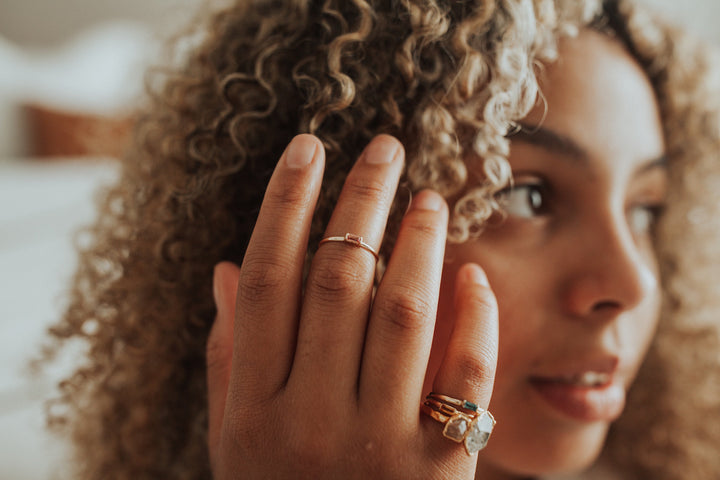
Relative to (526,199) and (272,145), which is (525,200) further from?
(272,145)

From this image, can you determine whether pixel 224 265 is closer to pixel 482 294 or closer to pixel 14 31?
pixel 482 294

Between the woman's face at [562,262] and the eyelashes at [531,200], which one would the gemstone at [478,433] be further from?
the eyelashes at [531,200]

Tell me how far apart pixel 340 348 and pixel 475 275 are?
152mm

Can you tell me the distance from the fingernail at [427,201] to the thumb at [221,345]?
0.18 meters

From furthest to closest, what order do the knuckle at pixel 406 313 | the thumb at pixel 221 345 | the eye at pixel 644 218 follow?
1. the eye at pixel 644 218
2. the thumb at pixel 221 345
3. the knuckle at pixel 406 313

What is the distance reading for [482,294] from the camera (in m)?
0.51

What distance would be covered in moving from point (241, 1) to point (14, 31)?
3605 mm

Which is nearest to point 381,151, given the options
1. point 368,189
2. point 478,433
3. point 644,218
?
point 368,189

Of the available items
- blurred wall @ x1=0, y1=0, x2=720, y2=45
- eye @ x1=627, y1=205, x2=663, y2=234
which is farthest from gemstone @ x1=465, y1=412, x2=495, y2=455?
blurred wall @ x1=0, y1=0, x2=720, y2=45

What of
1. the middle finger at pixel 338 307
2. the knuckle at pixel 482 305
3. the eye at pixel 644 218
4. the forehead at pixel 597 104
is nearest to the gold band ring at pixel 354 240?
the middle finger at pixel 338 307

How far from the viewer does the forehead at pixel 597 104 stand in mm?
574

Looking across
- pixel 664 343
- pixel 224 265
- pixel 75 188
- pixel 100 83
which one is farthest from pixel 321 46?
pixel 100 83

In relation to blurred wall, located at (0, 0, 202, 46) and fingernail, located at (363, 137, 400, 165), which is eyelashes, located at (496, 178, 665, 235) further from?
blurred wall, located at (0, 0, 202, 46)

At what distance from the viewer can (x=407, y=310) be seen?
1.50 ft
